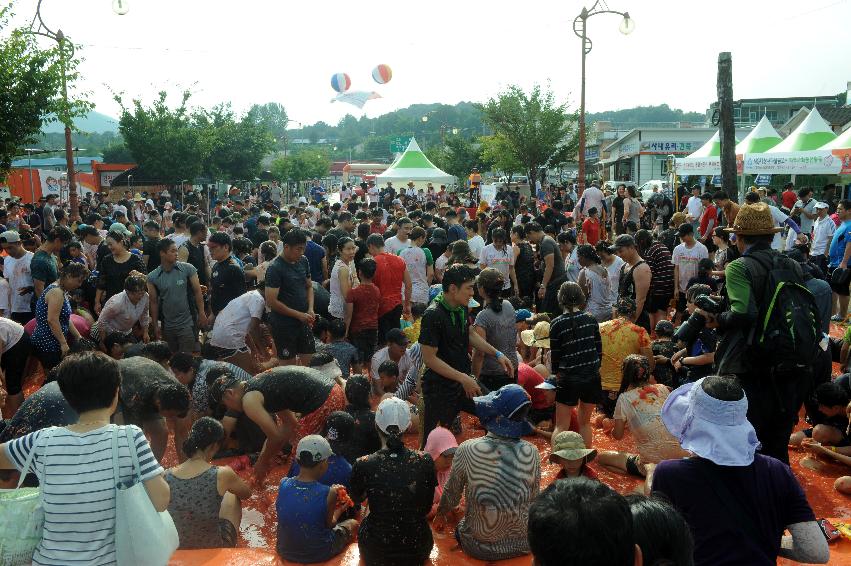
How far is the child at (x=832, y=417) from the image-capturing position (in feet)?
18.7

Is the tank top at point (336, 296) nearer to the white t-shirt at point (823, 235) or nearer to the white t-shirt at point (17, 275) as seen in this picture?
the white t-shirt at point (17, 275)

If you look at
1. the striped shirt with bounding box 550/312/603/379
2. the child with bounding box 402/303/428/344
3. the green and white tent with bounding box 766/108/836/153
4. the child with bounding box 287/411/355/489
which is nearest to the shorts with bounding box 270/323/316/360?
the child with bounding box 402/303/428/344

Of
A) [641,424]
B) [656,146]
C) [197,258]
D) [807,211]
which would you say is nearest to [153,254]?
[197,258]

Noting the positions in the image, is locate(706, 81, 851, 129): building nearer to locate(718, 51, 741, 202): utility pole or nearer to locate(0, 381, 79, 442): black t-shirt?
locate(718, 51, 741, 202): utility pole

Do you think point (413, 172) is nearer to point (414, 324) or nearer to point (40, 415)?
point (414, 324)

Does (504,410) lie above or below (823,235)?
below

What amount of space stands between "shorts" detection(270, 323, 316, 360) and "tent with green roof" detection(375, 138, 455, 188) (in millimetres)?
22672

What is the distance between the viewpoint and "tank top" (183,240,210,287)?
9.27 m

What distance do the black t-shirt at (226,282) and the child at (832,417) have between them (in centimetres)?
594

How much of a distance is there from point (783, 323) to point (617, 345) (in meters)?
2.67

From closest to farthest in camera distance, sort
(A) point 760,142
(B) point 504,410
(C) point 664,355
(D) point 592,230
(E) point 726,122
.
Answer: (B) point 504,410 → (C) point 664,355 → (D) point 592,230 → (E) point 726,122 → (A) point 760,142

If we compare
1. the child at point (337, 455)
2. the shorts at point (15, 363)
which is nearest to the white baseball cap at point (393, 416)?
the child at point (337, 455)

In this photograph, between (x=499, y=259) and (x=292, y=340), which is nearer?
(x=292, y=340)

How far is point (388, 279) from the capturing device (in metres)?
8.34
